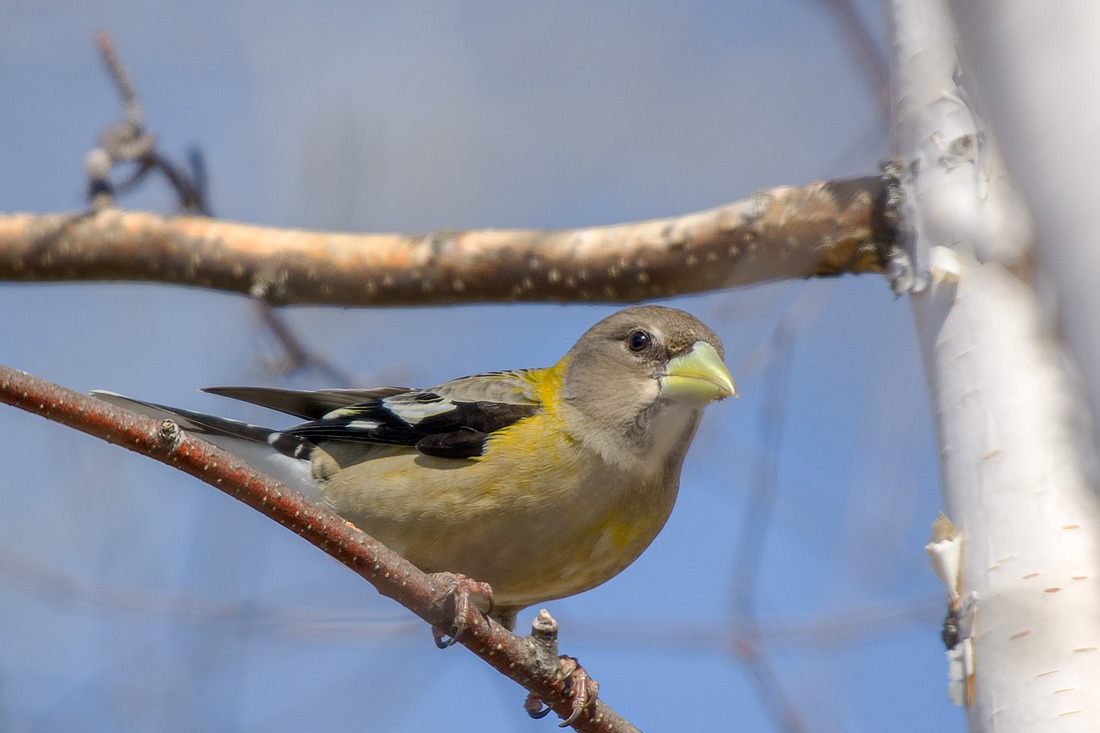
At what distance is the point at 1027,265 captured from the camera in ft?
10.3

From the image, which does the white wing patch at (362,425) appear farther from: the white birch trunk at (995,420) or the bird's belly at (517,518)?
the white birch trunk at (995,420)

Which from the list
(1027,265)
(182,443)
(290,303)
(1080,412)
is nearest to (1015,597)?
(1080,412)

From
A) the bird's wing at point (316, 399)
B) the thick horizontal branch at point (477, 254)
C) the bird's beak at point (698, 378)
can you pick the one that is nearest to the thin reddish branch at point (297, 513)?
the bird's beak at point (698, 378)

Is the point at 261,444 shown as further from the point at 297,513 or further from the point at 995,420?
the point at 995,420

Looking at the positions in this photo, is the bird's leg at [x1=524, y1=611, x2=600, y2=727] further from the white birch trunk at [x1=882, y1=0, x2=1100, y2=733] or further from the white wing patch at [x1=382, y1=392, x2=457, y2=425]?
the white wing patch at [x1=382, y1=392, x2=457, y2=425]

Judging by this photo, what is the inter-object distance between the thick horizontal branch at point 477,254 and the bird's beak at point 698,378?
0.30 meters

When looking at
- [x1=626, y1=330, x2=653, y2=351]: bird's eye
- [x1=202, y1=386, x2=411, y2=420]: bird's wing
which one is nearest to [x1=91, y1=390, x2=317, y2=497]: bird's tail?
[x1=202, y1=386, x2=411, y2=420]: bird's wing

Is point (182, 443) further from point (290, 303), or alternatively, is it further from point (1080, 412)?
point (290, 303)

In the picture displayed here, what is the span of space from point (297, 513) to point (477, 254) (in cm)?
238

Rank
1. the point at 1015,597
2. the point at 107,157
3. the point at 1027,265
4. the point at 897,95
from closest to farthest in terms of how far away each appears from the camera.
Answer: the point at 1015,597, the point at 1027,265, the point at 897,95, the point at 107,157

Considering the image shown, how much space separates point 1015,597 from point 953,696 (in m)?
0.29

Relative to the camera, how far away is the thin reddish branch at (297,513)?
251 centimetres

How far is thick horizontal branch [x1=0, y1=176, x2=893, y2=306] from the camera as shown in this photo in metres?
4.40

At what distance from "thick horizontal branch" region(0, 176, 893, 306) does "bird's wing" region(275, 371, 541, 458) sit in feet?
1.35
